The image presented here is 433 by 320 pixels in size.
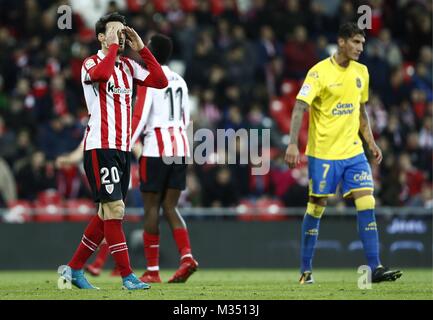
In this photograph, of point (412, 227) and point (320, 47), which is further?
point (320, 47)

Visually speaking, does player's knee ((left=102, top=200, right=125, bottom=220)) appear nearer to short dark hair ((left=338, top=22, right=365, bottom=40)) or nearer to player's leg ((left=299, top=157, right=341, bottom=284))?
player's leg ((left=299, top=157, right=341, bottom=284))

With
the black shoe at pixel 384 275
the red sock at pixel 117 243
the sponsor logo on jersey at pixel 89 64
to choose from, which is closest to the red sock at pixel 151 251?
the red sock at pixel 117 243

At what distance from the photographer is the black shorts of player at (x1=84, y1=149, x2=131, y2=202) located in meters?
10.1

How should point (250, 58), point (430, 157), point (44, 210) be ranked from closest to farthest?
point (44, 210), point (430, 157), point (250, 58)

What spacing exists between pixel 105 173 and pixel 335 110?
2844mm

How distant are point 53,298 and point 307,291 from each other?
243 cm

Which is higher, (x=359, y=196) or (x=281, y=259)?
(x=359, y=196)

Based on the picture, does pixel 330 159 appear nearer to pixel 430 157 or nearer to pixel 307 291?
pixel 307 291

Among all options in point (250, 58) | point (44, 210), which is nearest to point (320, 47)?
point (250, 58)

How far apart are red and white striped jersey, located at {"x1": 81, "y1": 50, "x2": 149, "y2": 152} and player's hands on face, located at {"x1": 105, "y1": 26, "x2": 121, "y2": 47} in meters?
0.17

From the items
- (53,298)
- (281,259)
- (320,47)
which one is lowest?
(281,259)

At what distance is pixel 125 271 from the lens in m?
10.1

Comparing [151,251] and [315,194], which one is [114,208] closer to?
[151,251]
